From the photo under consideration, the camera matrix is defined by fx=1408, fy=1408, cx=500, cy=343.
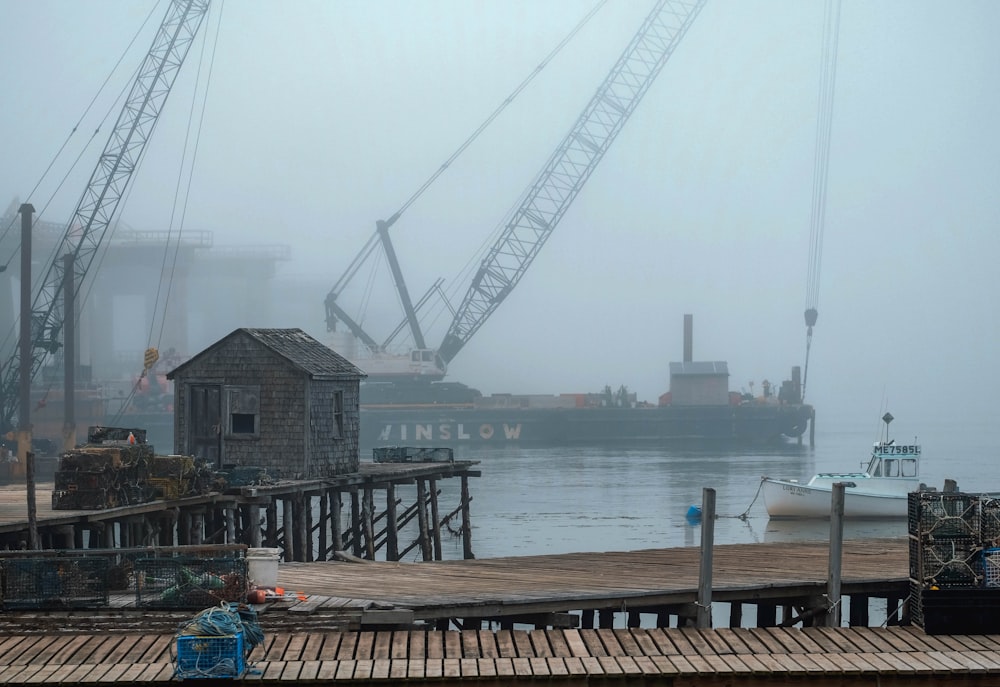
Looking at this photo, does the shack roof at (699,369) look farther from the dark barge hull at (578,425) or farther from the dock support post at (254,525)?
the dock support post at (254,525)

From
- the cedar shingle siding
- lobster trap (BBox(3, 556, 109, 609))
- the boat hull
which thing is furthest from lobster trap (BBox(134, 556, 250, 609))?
the boat hull

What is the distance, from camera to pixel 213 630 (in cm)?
1242

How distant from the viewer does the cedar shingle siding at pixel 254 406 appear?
106 feet

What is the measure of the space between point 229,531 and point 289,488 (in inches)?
60.9

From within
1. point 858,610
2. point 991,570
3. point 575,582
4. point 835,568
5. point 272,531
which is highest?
point 991,570

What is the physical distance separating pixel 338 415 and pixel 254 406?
243cm

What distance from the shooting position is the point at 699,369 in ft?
520

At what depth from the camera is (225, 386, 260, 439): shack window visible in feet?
107

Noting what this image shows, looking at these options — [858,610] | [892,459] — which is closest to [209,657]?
[858,610]

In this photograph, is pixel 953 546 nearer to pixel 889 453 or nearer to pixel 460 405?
pixel 889 453

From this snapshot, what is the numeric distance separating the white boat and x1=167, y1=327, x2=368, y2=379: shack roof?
1026 inches

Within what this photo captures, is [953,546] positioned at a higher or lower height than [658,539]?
higher

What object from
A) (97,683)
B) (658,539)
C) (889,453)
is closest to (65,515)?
(97,683)

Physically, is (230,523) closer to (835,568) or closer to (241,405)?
(241,405)
